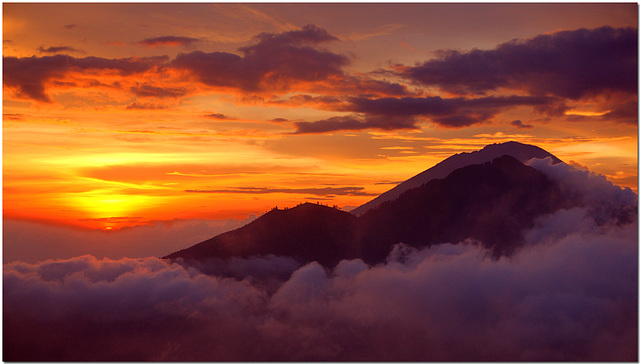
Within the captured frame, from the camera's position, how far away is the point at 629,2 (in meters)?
61.9

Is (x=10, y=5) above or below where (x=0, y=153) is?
above

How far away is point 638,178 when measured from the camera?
206ft

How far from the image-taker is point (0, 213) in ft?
184

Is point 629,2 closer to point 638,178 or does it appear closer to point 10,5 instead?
point 638,178

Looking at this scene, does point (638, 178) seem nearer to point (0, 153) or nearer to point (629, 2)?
point (629, 2)

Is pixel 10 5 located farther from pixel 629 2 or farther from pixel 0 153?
pixel 629 2

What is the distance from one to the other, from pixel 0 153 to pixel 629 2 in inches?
3114

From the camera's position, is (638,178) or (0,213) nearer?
(0,213)

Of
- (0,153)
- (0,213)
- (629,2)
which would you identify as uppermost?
(629,2)

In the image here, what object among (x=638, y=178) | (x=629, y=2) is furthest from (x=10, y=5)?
(x=638, y=178)

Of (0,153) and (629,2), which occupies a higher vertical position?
(629,2)

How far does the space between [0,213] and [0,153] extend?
26.8ft

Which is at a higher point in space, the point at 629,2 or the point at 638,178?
the point at 629,2

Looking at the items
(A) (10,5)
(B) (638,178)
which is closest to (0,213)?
(A) (10,5)
